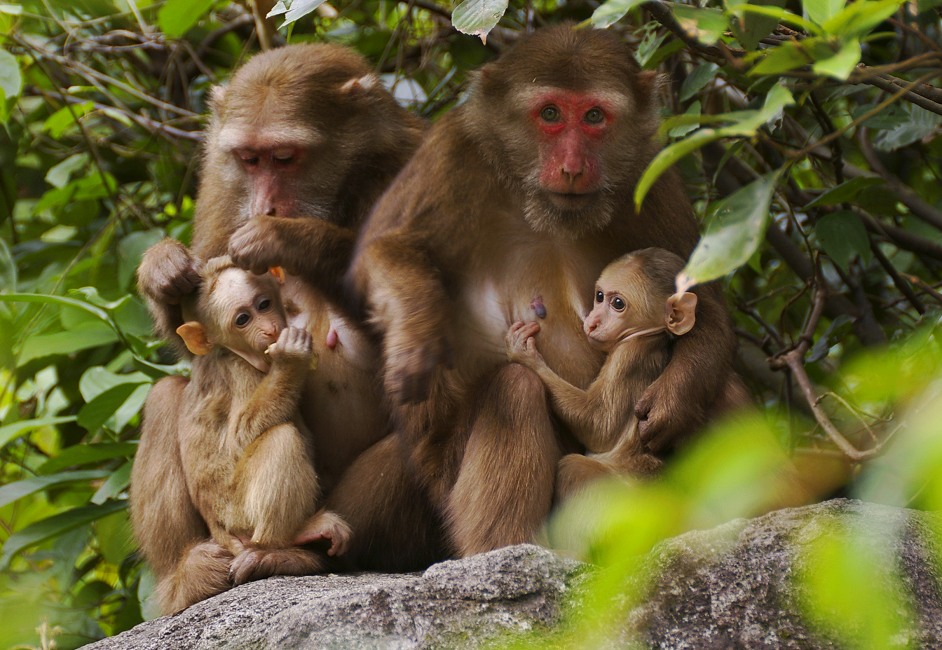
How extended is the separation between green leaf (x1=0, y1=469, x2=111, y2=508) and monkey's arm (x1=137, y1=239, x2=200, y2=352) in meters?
1.25

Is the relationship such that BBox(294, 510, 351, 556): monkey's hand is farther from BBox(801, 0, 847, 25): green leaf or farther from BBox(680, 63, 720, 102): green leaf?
BBox(801, 0, 847, 25): green leaf

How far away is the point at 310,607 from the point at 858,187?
293cm

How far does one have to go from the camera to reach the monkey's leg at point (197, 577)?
4.30 meters

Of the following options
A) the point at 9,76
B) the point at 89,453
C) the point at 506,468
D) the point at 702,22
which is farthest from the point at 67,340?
the point at 702,22

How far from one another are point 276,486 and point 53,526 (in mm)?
1807

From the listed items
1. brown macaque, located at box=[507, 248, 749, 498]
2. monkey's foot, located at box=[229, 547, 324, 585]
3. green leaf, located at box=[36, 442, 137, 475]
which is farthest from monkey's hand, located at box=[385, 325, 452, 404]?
green leaf, located at box=[36, 442, 137, 475]

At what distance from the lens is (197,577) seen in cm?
434

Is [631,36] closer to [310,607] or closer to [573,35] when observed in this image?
[573,35]

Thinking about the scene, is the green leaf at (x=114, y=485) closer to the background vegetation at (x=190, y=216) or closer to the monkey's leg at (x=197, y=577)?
the background vegetation at (x=190, y=216)

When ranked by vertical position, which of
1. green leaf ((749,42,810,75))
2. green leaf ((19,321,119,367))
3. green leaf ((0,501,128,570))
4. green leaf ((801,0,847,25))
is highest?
green leaf ((801,0,847,25))

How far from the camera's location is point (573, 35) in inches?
174

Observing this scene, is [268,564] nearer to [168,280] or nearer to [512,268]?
[168,280]

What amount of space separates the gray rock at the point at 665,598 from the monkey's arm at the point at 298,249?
58.8 inches

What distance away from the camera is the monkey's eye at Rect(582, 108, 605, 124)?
4.34m
